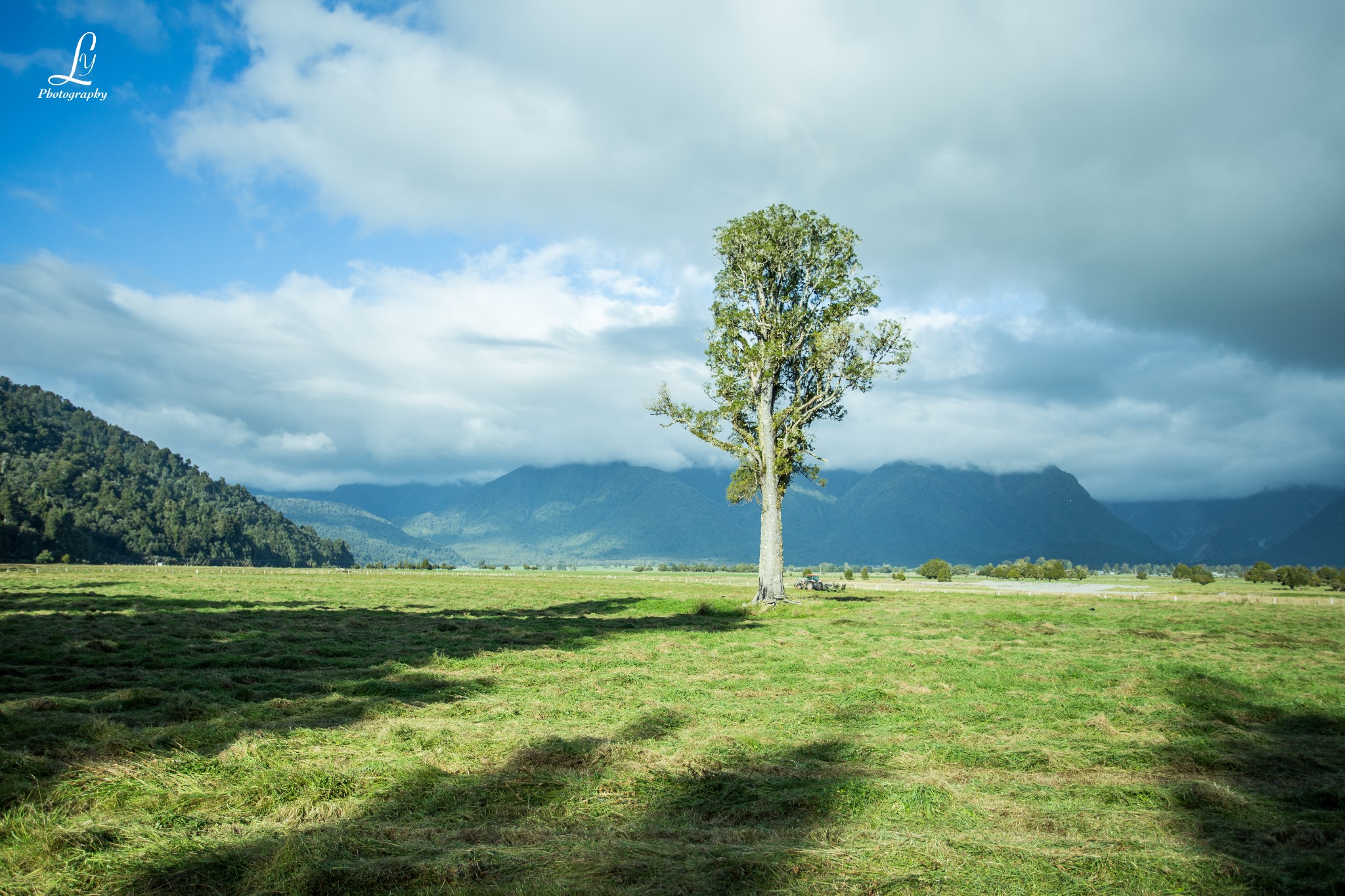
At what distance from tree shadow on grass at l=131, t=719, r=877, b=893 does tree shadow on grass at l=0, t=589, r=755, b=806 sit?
305 centimetres

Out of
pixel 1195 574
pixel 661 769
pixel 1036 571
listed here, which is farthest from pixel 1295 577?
pixel 661 769

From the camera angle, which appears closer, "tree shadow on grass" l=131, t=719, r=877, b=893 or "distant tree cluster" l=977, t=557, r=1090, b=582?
"tree shadow on grass" l=131, t=719, r=877, b=893

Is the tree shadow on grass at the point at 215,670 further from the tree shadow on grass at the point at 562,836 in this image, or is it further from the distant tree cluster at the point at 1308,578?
the distant tree cluster at the point at 1308,578

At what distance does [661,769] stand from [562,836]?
2039mm

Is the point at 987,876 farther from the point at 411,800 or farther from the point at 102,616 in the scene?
the point at 102,616

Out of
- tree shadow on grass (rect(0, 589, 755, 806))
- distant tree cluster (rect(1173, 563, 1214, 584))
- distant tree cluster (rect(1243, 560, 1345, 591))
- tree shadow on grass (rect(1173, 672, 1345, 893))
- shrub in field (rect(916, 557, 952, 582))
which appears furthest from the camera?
shrub in field (rect(916, 557, 952, 582))

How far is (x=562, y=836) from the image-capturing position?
5.86 meters

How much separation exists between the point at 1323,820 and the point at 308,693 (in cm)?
1349

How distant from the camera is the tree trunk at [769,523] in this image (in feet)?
106

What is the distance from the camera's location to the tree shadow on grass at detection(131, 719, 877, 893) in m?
4.90

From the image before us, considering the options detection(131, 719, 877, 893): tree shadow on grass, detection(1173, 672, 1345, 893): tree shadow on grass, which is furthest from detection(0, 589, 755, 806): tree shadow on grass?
detection(1173, 672, 1345, 893): tree shadow on grass

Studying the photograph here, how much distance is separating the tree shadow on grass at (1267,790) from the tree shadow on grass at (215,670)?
10.1 meters

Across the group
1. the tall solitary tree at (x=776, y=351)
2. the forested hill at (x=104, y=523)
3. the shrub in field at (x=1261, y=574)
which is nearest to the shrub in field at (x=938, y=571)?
the shrub in field at (x=1261, y=574)

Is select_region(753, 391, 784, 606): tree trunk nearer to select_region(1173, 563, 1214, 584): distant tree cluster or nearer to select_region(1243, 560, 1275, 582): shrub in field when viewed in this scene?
select_region(1173, 563, 1214, 584): distant tree cluster
